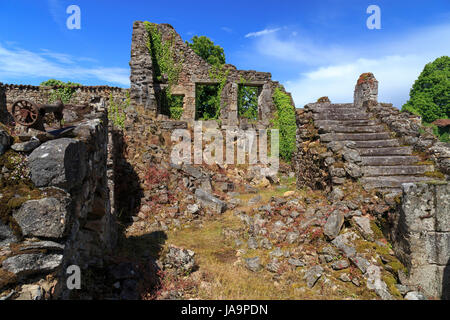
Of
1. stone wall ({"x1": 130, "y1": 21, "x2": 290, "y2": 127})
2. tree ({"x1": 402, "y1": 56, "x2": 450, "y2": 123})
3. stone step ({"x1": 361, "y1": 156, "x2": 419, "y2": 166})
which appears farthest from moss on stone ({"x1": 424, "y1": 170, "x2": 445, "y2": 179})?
tree ({"x1": 402, "y1": 56, "x2": 450, "y2": 123})

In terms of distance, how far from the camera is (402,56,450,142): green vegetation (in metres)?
32.0

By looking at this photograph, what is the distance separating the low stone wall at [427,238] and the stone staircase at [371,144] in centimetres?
160

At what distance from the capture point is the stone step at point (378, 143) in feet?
26.9

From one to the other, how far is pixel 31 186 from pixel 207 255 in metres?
4.52

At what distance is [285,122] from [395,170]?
35.8ft

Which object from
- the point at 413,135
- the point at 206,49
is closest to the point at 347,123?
the point at 413,135

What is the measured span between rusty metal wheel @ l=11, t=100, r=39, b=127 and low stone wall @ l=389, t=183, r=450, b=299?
611cm

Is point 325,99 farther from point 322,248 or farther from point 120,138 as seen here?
point 120,138

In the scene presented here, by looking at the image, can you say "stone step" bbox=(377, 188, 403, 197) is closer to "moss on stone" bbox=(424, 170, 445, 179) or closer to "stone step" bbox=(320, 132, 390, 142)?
"moss on stone" bbox=(424, 170, 445, 179)

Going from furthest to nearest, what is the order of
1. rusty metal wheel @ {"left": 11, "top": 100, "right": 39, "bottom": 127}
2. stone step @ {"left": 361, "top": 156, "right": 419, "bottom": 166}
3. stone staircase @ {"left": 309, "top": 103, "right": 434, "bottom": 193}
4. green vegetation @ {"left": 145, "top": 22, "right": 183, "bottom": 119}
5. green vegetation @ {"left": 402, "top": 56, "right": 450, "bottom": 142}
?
green vegetation @ {"left": 402, "top": 56, "right": 450, "bottom": 142} < green vegetation @ {"left": 145, "top": 22, "right": 183, "bottom": 119} < stone step @ {"left": 361, "top": 156, "right": 419, "bottom": 166} < stone staircase @ {"left": 309, "top": 103, "right": 434, "bottom": 193} < rusty metal wheel @ {"left": 11, "top": 100, "right": 39, "bottom": 127}

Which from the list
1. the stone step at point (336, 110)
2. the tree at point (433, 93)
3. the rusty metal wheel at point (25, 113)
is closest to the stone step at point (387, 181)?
the stone step at point (336, 110)

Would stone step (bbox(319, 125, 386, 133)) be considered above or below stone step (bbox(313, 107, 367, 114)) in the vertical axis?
below

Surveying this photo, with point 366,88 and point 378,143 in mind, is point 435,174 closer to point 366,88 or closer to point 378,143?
point 378,143

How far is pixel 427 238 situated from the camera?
4598mm
